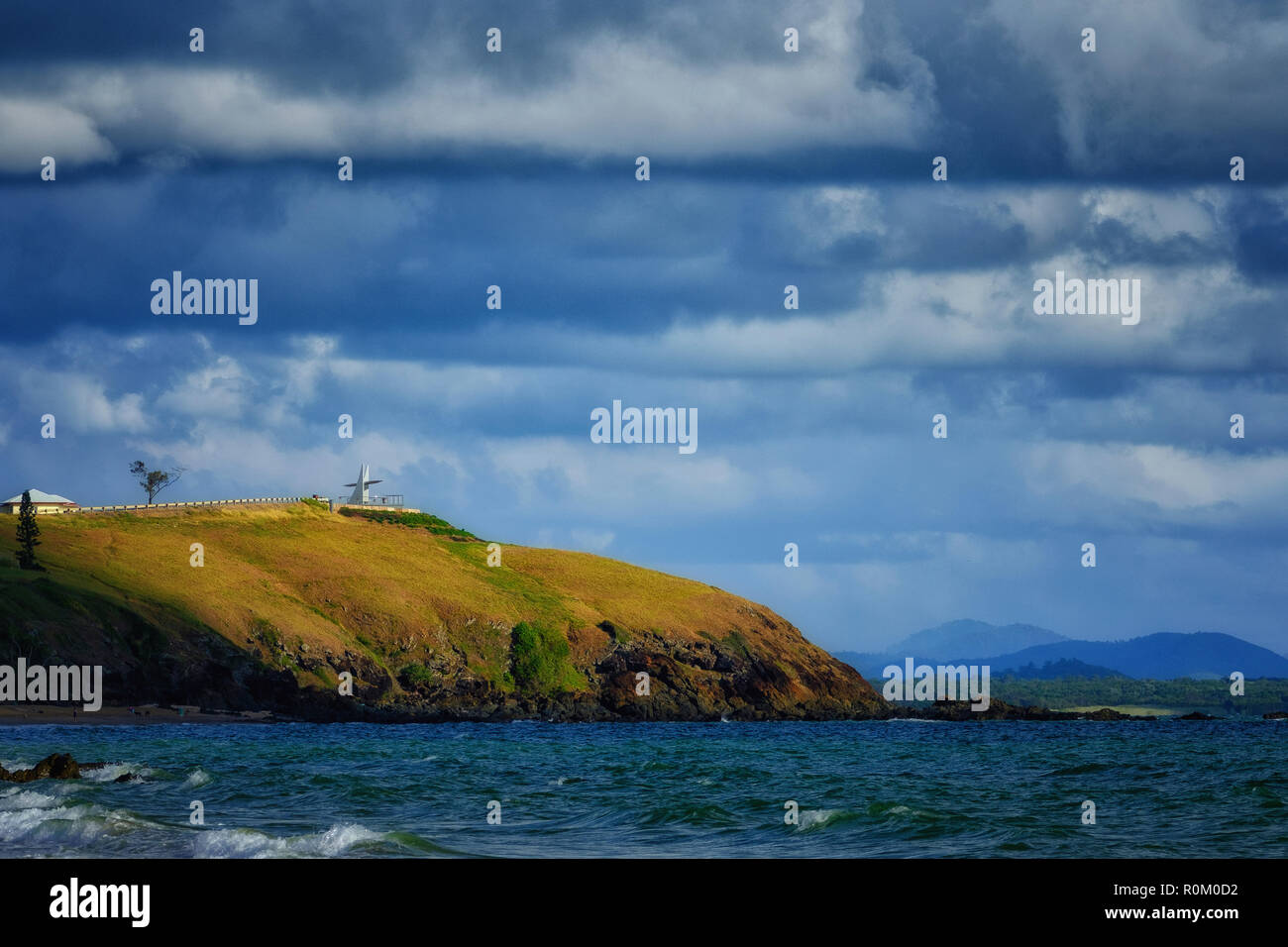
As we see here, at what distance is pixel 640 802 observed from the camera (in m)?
40.1

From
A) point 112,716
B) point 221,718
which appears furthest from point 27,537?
point 112,716

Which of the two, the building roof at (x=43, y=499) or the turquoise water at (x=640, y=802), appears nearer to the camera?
the turquoise water at (x=640, y=802)

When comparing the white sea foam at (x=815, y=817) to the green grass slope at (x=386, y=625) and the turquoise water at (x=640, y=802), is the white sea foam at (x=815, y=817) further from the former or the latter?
the green grass slope at (x=386, y=625)

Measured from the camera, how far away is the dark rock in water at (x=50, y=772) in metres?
43.0

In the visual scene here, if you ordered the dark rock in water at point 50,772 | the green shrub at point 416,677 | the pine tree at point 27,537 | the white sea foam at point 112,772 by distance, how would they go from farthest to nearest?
the green shrub at point 416,677
the pine tree at point 27,537
the white sea foam at point 112,772
the dark rock in water at point 50,772

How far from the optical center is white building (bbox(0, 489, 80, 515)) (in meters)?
157

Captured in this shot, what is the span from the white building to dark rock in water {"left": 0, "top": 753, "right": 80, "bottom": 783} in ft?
402

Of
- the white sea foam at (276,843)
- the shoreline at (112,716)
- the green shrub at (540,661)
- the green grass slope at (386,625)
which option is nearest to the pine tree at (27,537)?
the green grass slope at (386,625)

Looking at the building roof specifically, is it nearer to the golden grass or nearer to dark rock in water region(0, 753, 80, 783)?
the golden grass

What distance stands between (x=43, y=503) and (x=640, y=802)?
463 ft

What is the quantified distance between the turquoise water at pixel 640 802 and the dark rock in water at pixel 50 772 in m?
1.16

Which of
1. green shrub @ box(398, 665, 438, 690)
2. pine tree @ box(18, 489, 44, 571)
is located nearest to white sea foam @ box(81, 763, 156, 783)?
pine tree @ box(18, 489, 44, 571)
